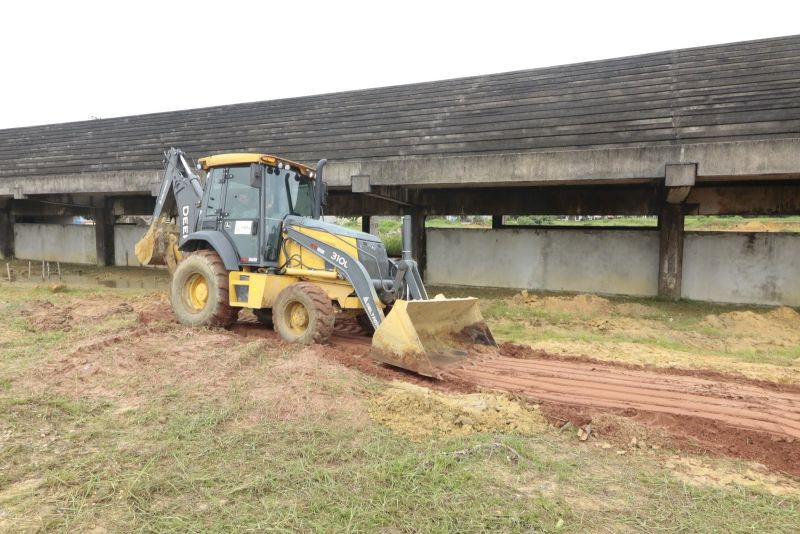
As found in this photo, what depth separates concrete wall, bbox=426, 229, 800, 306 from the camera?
1198cm

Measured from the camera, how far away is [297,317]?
7.29 meters

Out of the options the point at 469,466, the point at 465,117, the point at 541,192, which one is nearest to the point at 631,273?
the point at 541,192

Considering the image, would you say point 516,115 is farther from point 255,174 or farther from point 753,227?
point 753,227

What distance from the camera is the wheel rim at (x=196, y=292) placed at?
8398 millimetres

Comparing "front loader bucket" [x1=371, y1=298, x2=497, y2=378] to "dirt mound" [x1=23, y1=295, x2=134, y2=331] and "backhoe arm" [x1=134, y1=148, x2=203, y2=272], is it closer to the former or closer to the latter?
"backhoe arm" [x1=134, y1=148, x2=203, y2=272]

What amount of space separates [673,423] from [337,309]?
4.59m

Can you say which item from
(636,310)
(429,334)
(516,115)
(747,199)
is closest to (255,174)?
(429,334)

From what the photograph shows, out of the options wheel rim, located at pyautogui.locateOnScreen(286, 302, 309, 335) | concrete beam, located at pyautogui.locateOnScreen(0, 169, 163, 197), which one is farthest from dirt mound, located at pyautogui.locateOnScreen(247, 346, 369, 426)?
concrete beam, located at pyautogui.locateOnScreen(0, 169, 163, 197)

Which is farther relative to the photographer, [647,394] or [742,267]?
[742,267]

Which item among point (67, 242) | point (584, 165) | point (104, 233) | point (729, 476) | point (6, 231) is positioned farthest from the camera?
point (6, 231)

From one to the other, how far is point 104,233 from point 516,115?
15.5 meters

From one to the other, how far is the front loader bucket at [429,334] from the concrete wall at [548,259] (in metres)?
7.09

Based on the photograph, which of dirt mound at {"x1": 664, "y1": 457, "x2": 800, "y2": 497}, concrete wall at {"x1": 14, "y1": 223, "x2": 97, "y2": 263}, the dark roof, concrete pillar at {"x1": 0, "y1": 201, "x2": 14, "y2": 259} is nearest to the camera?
dirt mound at {"x1": 664, "y1": 457, "x2": 800, "y2": 497}

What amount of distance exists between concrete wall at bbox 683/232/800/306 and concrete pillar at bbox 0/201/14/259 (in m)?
24.3
